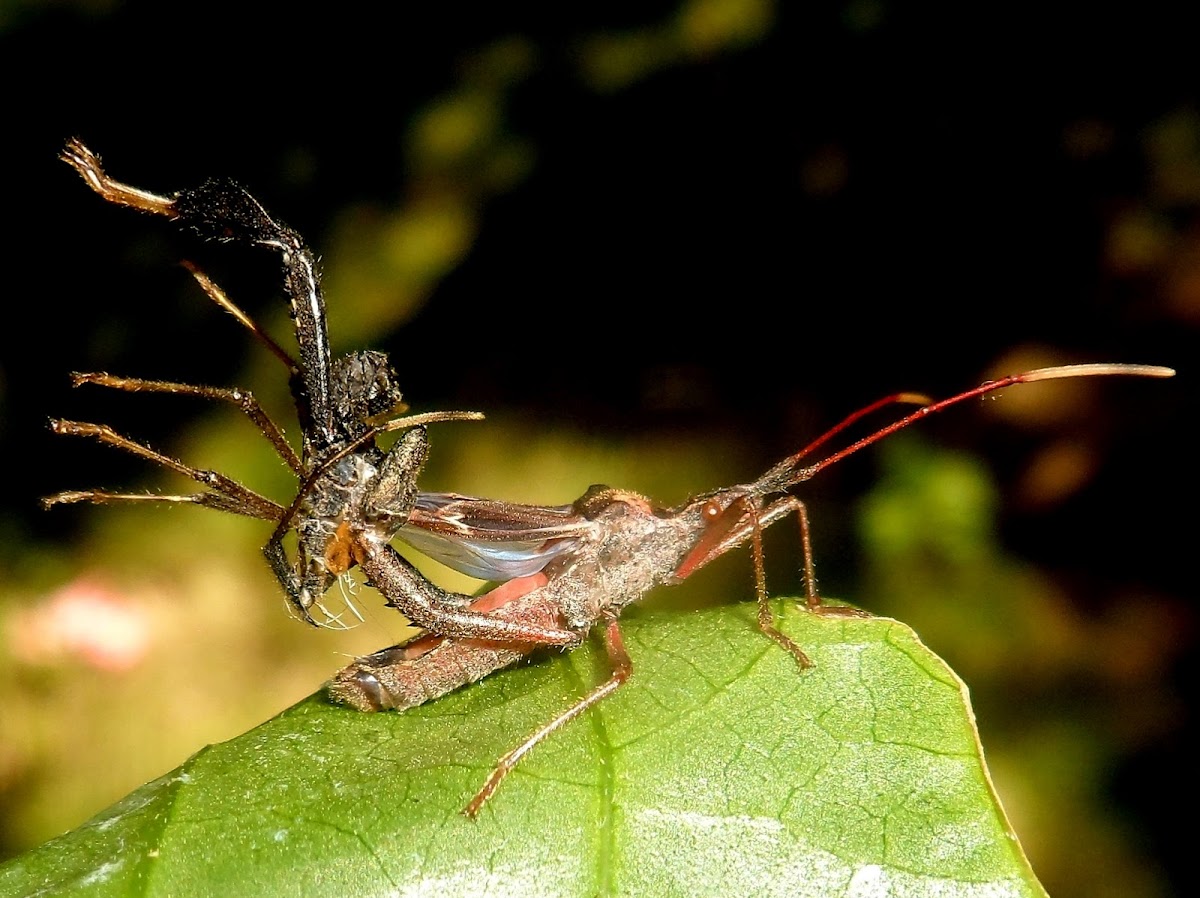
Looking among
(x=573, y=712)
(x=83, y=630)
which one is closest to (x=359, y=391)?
(x=573, y=712)

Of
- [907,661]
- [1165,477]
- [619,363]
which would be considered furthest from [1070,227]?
[907,661]

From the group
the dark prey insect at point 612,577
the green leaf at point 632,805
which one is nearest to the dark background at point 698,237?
the dark prey insect at point 612,577

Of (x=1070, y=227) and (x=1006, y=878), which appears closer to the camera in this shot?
(x=1006, y=878)

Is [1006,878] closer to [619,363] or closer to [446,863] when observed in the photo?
[446,863]

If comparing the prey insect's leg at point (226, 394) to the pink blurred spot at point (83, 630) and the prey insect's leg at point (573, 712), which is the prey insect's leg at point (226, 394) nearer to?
the prey insect's leg at point (573, 712)

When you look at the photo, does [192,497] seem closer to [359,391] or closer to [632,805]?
[359,391]

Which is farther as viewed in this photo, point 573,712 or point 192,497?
point 192,497
